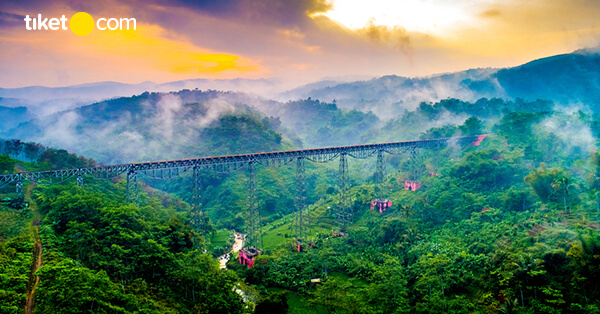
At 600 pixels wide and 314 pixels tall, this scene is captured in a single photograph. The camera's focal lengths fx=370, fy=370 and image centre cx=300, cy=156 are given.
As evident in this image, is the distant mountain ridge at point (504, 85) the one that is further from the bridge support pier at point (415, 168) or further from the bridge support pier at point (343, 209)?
the bridge support pier at point (343, 209)

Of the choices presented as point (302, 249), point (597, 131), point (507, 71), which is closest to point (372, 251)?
point (302, 249)

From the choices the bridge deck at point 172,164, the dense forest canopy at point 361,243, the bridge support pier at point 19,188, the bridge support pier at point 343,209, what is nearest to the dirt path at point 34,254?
the dense forest canopy at point 361,243

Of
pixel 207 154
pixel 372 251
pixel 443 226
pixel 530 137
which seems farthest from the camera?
pixel 207 154

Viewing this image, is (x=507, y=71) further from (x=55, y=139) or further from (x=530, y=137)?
(x=55, y=139)

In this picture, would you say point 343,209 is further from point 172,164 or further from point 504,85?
point 504,85

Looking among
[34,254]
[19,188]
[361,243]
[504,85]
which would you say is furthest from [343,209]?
[504,85]

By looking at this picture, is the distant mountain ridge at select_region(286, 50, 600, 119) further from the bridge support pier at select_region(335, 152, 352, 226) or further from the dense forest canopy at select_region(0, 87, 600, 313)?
the bridge support pier at select_region(335, 152, 352, 226)

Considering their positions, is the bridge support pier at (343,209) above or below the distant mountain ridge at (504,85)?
below

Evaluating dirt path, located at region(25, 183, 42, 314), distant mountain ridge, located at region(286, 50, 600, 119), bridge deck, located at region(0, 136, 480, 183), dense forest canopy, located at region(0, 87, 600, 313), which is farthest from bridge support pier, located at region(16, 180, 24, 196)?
distant mountain ridge, located at region(286, 50, 600, 119)
